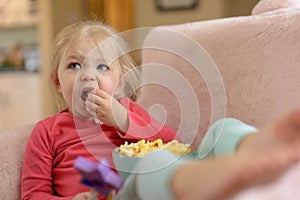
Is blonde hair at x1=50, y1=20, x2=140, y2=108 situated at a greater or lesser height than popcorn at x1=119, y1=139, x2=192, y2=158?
greater

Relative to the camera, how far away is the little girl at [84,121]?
1.13 meters

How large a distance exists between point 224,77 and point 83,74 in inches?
13.7

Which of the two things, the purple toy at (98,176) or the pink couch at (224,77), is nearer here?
the purple toy at (98,176)

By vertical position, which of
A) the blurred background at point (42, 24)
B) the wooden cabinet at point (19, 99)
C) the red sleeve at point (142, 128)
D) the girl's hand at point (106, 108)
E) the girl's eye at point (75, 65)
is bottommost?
the wooden cabinet at point (19, 99)

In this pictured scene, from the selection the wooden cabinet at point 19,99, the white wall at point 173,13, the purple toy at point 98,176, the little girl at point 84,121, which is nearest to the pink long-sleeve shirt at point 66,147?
the little girl at point 84,121

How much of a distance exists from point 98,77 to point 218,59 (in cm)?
32

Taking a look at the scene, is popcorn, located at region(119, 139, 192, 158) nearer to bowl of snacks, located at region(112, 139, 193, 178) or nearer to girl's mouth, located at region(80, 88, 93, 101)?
bowl of snacks, located at region(112, 139, 193, 178)

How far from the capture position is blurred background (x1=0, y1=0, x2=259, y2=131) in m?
3.45

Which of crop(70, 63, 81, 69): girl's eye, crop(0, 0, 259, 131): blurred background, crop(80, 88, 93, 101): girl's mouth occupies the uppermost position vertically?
crop(70, 63, 81, 69): girl's eye

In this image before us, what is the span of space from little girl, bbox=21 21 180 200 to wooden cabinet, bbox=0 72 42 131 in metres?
2.54

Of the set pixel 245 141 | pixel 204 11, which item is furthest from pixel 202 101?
pixel 204 11

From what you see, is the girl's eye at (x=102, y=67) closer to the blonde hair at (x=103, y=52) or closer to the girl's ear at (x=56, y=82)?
the blonde hair at (x=103, y=52)

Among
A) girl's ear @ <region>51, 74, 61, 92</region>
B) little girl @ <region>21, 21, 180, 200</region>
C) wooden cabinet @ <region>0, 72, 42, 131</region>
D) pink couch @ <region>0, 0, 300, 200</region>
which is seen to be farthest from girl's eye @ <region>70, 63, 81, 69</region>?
wooden cabinet @ <region>0, 72, 42, 131</region>

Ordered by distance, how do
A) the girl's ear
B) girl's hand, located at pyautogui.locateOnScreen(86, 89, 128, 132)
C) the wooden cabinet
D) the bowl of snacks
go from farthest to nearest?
the wooden cabinet
the girl's ear
girl's hand, located at pyautogui.locateOnScreen(86, 89, 128, 132)
the bowl of snacks
